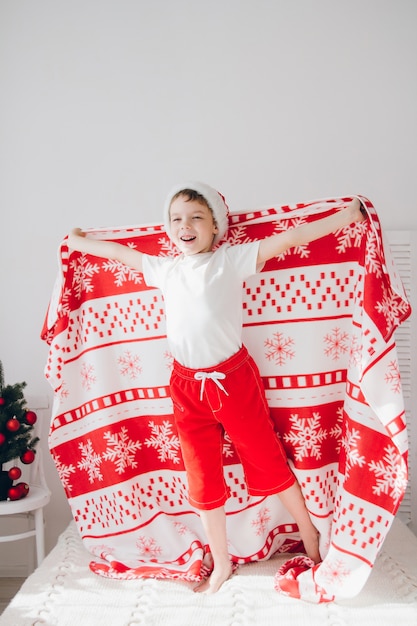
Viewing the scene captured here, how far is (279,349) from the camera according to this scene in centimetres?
181

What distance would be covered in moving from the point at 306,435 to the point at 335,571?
0.39 m

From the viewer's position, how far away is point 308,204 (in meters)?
1.75

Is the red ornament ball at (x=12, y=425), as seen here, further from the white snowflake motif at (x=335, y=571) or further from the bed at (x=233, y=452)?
the white snowflake motif at (x=335, y=571)

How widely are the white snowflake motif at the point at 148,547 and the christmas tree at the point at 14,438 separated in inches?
17.0

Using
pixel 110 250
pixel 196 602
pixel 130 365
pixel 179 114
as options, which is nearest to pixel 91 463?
pixel 130 365

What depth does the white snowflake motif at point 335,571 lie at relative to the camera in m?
1.57

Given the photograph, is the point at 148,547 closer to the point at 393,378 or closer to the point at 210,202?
the point at 393,378

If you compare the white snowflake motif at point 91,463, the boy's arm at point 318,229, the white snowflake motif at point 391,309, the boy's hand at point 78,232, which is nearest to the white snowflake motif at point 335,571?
the white snowflake motif at point 391,309

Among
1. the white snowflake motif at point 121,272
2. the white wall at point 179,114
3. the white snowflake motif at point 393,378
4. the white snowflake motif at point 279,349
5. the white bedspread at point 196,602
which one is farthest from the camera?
the white wall at point 179,114

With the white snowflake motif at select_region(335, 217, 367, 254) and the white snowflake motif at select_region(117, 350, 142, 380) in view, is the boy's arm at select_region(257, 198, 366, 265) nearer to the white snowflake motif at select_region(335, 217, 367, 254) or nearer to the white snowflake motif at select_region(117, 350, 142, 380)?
the white snowflake motif at select_region(335, 217, 367, 254)

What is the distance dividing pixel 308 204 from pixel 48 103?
1.19 meters

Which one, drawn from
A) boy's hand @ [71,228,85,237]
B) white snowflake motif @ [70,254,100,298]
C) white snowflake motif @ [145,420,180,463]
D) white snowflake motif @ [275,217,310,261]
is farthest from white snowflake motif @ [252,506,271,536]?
boy's hand @ [71,228,85,237]

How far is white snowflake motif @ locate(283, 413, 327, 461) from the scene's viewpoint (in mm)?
1784

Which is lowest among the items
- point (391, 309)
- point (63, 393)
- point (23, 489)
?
point (23, 489)
